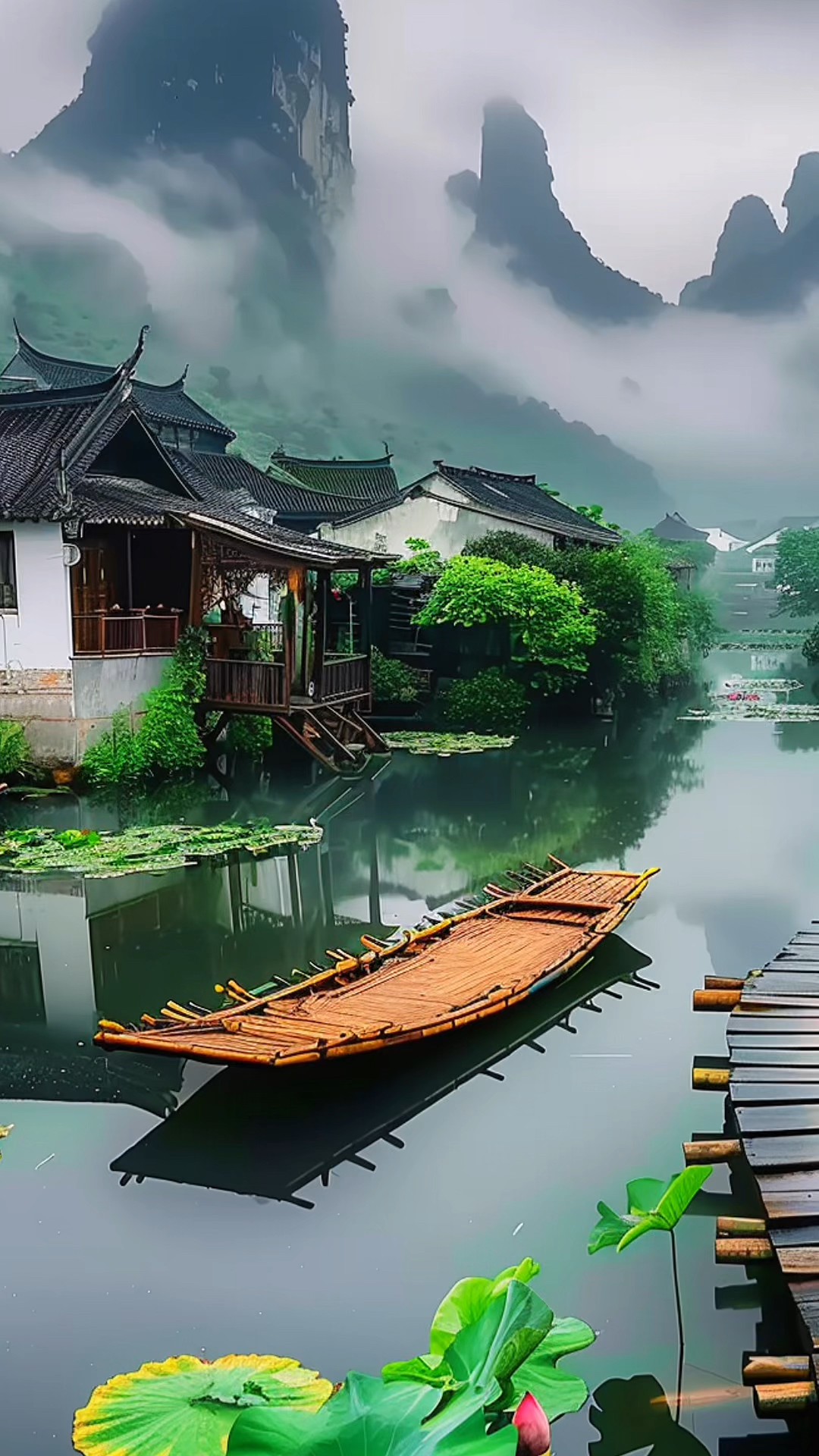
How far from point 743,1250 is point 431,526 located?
78.1 ft

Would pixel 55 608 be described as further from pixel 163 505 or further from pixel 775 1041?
pixel 775 1041

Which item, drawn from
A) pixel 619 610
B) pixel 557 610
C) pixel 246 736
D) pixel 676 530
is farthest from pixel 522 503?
pixel 676 530

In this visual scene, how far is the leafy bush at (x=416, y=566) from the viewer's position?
24672 mm

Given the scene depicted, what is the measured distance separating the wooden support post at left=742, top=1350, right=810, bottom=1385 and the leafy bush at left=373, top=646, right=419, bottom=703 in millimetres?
19494

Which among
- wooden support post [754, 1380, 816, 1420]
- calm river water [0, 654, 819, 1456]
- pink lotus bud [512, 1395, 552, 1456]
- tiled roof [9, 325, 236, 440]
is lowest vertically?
calm river water [0, 654, 819, 1456]

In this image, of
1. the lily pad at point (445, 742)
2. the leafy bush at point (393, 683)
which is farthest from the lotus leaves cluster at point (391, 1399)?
the leafy bush at point (393, 683)

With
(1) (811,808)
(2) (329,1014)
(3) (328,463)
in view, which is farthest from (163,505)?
(3) (328,463)

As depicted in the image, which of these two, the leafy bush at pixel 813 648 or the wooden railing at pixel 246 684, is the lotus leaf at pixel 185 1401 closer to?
the wooden railing at pixel 246 684

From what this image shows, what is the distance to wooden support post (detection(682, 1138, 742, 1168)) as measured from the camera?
5242mm

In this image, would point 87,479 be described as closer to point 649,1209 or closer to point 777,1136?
point 777,1136

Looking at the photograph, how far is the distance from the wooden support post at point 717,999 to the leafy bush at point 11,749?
10.6 meters

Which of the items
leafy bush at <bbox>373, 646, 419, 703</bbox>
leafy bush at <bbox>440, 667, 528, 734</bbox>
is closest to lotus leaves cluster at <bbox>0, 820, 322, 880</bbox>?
leafy bush at <bbox>440, 667, 528, 734</bbox>

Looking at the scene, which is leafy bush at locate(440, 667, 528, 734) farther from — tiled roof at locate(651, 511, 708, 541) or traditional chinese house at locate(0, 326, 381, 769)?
tiled roof at locate(651, 511, 708, 541)

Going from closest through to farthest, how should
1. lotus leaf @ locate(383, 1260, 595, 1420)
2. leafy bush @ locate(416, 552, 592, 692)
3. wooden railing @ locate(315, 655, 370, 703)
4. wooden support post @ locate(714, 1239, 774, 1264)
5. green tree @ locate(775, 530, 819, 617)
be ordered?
1. lotus leaf @ locate(383, 1260, 595, 1420)
2. wooden support post @ locate(714, 1239, 774, 1264)
3. wooden railing @ locate(315, 655, 370, 703)
4. leafy bush @ locate(416, 552, 592, 692)
5. green tree @ locate(775, 530, 819, 617)
